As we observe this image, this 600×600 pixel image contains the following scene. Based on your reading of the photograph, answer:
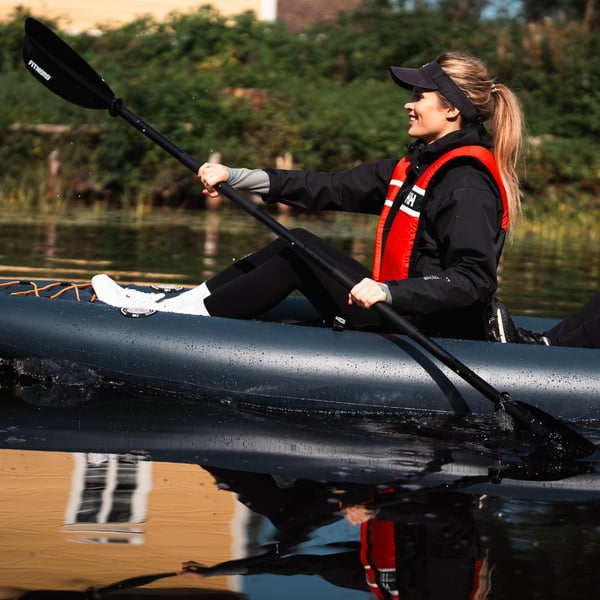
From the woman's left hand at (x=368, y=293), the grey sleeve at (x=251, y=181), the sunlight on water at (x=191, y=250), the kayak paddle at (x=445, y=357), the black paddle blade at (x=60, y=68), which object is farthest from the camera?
the sunlight on water at (x=191, y=250)

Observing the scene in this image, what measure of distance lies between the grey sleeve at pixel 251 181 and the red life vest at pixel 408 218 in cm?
46

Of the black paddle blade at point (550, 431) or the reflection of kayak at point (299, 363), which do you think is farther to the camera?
the reflection of kayak at point (299, 363)

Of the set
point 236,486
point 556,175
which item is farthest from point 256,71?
point 236,486

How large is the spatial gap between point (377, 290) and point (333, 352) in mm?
377

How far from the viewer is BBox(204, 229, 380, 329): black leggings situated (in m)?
4.03

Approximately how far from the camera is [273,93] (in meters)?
12.3

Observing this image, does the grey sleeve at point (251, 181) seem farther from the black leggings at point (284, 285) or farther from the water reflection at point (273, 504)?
the water reflection at point (273, 504)

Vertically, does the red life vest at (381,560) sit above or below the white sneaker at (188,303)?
below

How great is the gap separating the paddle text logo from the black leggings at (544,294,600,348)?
6.57 ft

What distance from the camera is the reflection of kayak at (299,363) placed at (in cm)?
390

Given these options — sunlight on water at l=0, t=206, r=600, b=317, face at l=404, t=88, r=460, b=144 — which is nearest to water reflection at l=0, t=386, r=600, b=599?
face at l=404, t=88, r=460, b=144

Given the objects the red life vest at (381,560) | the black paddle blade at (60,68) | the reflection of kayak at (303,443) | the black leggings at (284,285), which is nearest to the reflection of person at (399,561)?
the red life vest at (381,560)

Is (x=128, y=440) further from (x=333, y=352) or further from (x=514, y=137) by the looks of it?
(x=514, y=137)

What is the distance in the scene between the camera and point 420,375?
3895mm
